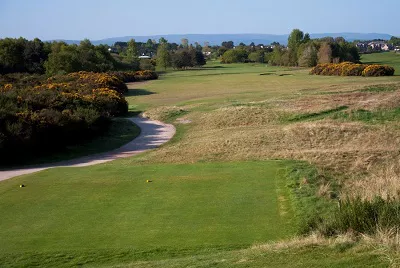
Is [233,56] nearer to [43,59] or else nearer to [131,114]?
[43,59]

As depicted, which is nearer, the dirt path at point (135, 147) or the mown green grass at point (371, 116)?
the dirt path at point (135, 147)

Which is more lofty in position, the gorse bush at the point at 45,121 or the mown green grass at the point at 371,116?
the gorse bush at the point at 45,121

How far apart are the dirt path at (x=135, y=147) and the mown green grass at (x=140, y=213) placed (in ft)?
14.2

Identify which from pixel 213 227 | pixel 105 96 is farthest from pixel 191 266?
pixel 105 96

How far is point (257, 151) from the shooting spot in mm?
27078

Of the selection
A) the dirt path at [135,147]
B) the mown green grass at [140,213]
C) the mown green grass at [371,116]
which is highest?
the mown green grass at [140,213]

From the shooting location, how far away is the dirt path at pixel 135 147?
2616cm

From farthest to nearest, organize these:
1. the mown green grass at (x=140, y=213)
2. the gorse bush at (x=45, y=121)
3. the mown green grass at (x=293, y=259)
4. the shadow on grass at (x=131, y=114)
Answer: the shadow on grass at (x=131, y=114)
the gorse bush at (x=45, y=121)
the mown green grass at (x=140, y=213)
the mown green grass at (x=293, y=259)

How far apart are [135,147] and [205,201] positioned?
1694 centimetres

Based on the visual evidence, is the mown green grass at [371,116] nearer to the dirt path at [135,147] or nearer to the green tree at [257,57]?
the dirt path at [135,147]

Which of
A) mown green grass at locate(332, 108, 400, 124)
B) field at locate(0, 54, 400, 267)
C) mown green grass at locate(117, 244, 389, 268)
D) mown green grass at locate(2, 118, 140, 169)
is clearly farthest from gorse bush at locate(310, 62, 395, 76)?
mown green grass at locate(117, 244, 389, 268)

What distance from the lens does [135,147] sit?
32625 millimetres


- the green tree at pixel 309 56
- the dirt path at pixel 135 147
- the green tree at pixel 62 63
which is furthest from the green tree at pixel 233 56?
the dirt path at pixel 135 147

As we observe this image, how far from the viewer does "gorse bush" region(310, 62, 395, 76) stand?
76.0 m
